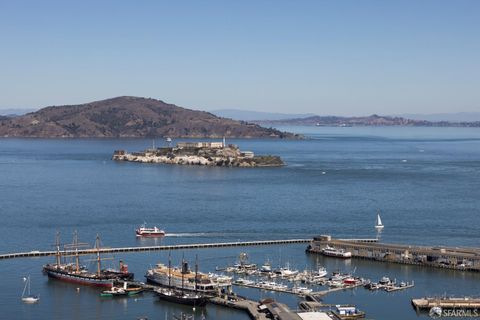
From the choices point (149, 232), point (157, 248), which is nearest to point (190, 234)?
point (149, 232)

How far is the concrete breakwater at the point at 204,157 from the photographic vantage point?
2771 inches

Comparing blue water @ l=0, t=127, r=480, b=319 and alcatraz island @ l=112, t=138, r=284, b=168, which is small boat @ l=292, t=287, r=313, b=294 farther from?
alcatraz island @ l=112, t=138, r=284, b=168

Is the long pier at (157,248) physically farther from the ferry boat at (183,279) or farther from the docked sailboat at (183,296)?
the docked sailboat at (183,296)

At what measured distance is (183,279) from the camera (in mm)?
21812

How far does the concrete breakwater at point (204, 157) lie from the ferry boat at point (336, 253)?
41.9m

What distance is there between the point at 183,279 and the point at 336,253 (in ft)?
22.8

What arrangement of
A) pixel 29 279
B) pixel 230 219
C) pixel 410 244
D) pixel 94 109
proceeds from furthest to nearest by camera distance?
pixel 94 109
pixel 230 219
pixel 410 244
pixel 29 279

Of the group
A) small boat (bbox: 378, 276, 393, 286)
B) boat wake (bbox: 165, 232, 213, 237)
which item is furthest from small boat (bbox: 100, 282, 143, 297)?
boat wake (bbox: 165, 232, 213, 237)

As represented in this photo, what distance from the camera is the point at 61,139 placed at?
137750 millimetres

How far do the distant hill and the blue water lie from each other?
7351cm

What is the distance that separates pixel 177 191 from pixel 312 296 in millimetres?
27535

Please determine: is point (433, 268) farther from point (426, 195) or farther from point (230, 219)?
point (426, 195)

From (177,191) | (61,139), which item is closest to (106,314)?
(177,191)

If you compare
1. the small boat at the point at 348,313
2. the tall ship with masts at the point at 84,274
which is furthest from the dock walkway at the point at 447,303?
the tall ship with masts at the point at 84,274
